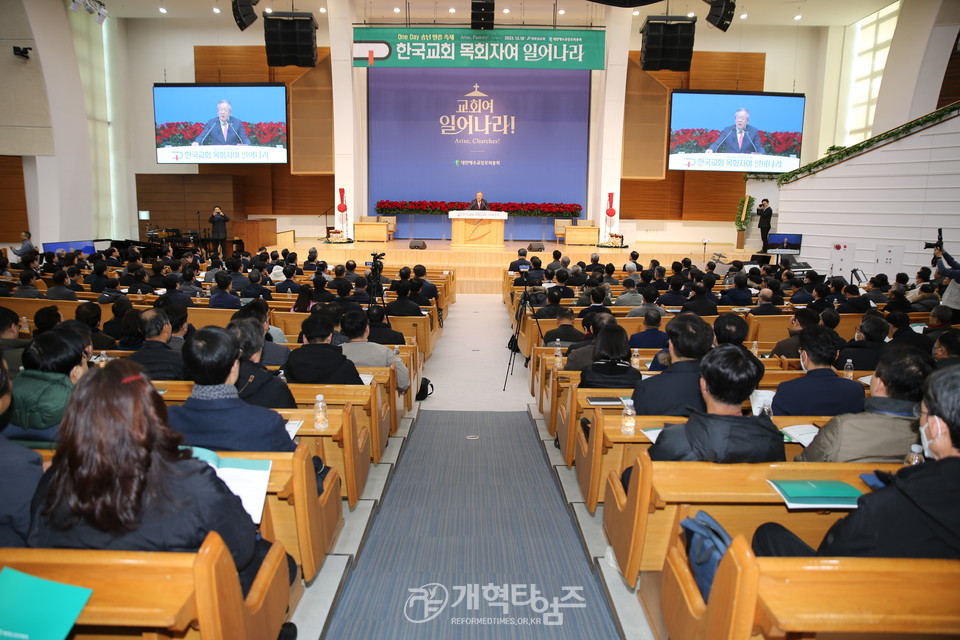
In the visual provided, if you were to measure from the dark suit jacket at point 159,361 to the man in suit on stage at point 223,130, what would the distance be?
1283 centimetres

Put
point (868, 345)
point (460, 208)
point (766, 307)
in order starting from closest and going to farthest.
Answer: point (868, 345)
point (766, 307)
point (460, 208)

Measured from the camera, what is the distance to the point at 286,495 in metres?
2.21

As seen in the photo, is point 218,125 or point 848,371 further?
point 218,125

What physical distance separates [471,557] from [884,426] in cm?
Result: 179

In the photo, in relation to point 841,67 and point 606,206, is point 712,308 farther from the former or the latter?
point 841,67

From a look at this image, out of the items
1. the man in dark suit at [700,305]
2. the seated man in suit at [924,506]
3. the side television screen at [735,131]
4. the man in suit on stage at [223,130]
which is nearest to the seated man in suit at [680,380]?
the seated man in suit at [924,506]

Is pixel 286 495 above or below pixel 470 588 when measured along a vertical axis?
above

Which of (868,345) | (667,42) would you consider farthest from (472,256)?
(868,345)

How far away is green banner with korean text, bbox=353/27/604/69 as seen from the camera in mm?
13109

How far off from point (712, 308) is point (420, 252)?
25.3 feet

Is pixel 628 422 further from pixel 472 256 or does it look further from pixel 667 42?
pixel 667 42

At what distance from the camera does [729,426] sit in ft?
7.35

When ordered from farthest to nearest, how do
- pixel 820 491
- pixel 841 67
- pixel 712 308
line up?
pixel 841 67 < pixel 712 308 < pixel 820 491

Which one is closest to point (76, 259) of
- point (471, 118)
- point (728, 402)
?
point (471, 118)
